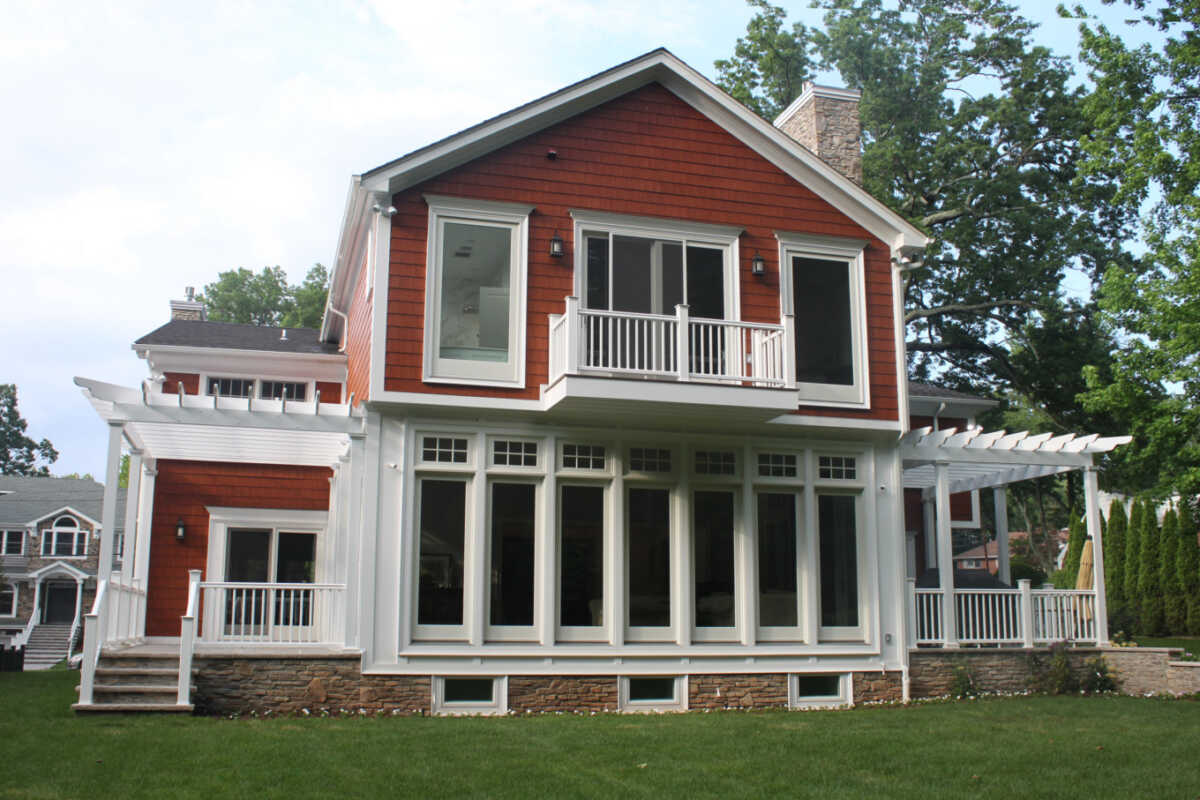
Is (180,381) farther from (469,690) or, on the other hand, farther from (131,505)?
(469,690)

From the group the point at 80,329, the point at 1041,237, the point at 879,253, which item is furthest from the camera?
the point at 80,329

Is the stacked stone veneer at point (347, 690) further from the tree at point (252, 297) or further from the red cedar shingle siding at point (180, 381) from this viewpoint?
the tree at point (252, 297)

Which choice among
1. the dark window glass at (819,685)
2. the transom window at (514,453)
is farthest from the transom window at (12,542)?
the dark window glass at (819,685)

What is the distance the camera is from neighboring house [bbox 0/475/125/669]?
139ft

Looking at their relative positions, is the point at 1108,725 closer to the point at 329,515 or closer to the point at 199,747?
→ the point at 199,747

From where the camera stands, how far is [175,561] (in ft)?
51.6

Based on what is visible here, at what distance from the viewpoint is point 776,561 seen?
40.7ft

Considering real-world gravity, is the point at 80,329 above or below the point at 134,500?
above

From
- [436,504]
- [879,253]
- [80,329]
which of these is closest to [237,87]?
[436,504]

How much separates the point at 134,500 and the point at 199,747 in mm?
6297

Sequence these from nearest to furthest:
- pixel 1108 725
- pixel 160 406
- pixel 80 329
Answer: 1. pixel 1108 725
2. pixel 160 406
3. pixel 80 329

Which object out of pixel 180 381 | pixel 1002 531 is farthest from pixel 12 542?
pixel 1002 531

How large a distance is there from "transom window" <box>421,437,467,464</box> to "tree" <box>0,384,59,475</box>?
6862 centimetres

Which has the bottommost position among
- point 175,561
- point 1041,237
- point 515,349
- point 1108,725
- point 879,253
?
point 1108,725
